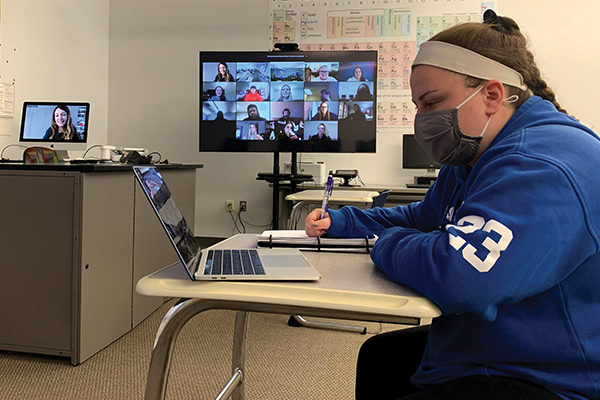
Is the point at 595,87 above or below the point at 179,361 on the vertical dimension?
above

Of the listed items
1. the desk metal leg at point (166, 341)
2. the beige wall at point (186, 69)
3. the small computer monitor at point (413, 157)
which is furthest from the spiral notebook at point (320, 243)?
the beige wall at point (186, 69)

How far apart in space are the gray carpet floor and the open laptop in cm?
108

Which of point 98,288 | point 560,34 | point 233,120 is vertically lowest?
point 98,288

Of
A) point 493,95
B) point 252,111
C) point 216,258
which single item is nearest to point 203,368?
point 216,258

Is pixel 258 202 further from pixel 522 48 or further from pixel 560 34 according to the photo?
pixel 522 48

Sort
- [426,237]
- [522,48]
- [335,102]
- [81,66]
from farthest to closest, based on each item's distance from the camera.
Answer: [81,66] → [335,102] → [522,48] → [426,237]

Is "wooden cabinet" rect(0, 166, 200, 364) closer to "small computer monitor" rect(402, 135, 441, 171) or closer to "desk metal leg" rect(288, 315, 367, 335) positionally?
"desk metal leg" rect(288, 315, 367, 335)

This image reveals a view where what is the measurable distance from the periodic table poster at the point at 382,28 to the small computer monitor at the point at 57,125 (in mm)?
2023

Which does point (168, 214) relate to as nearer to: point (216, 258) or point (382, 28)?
point (216, 258)

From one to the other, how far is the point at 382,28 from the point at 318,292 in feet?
13.2

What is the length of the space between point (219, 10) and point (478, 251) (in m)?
4.43

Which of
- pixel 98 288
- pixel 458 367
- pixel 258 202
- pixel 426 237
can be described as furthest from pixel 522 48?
pixel 258 202

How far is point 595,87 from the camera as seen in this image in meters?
4.08

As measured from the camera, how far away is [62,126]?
3088mm
